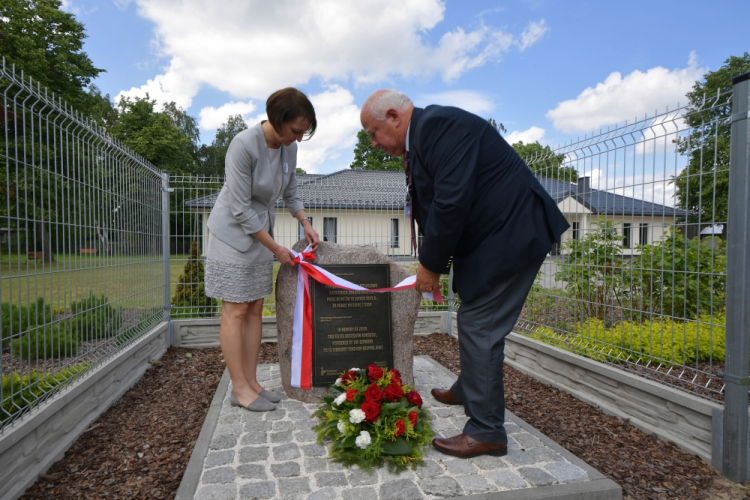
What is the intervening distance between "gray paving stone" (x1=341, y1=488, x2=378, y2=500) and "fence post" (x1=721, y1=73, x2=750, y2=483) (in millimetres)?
2098

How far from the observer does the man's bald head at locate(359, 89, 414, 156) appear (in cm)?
260

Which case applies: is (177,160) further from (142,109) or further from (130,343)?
(130,343)

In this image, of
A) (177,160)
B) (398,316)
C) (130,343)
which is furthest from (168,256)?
(177,160)

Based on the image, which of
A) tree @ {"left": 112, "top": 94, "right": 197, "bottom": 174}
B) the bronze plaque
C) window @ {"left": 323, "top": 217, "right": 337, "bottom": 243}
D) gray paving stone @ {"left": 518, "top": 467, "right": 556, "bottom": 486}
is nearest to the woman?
the bronze plaque

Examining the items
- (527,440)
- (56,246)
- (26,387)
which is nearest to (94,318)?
(56,246)

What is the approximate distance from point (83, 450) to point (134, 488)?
71 centimetres

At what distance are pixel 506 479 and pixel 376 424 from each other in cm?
78

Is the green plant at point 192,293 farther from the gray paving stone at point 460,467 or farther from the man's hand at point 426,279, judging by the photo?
the gray paving stone at point 460,467

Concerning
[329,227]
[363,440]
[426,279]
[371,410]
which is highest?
[329,227]

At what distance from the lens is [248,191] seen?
319 cm

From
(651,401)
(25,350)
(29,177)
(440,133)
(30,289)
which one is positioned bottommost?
(651,401)

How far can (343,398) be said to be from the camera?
295 centimetres

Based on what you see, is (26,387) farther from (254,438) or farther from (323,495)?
(323,495)

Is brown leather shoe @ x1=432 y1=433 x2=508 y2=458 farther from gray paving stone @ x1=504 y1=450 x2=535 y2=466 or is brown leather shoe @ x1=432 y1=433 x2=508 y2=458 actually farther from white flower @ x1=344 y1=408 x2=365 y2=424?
white flower @ x1=344 y1=408 x2=365 y2=424
